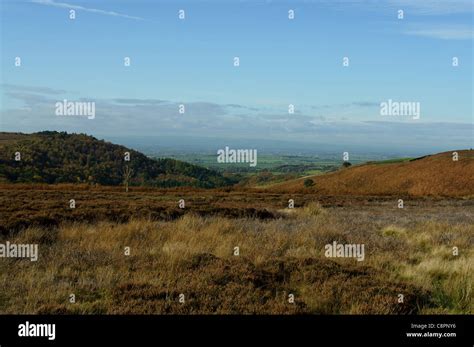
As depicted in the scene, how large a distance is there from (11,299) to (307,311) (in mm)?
4049

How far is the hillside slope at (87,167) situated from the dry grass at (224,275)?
5029 centimetres

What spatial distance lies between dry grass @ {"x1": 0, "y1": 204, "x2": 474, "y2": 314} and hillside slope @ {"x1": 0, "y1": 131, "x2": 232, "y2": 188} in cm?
5029

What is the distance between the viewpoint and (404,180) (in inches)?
2472

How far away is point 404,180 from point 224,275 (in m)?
59.1

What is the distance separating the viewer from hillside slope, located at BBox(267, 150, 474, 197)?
57.5m

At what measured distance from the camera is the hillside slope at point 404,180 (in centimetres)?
5753

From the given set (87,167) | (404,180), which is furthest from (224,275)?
(87,167)
